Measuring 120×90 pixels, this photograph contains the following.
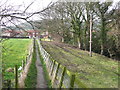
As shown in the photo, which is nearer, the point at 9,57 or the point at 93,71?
the point at 93,71

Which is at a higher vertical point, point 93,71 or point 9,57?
point 9,57

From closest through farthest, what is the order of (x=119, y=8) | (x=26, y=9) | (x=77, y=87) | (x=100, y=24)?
(x=77, y=87) → (x=26, y=9) → (x=119, y=8) → (x=100, y=24)

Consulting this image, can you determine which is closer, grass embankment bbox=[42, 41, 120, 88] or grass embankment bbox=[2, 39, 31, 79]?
grass embankment bbox=[2, 39, 31, 79]

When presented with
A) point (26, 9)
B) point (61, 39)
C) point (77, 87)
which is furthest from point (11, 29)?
point (61, 39)

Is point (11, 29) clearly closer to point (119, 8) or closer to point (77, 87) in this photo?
point (77, 87)

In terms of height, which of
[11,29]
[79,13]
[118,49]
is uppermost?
[79,13]

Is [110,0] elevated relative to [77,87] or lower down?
elevated

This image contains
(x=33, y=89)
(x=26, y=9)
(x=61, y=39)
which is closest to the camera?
(x=26, y=9)

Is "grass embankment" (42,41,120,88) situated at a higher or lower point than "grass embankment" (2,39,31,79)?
lower

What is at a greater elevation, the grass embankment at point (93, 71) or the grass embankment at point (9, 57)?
the grass embankment at point (9, 57)

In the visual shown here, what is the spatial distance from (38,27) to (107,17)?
3126cm

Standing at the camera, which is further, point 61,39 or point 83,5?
point 61,39

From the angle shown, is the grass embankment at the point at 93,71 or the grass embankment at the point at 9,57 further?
the grass embankment at the point at 93,71

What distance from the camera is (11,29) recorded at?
312 inches
